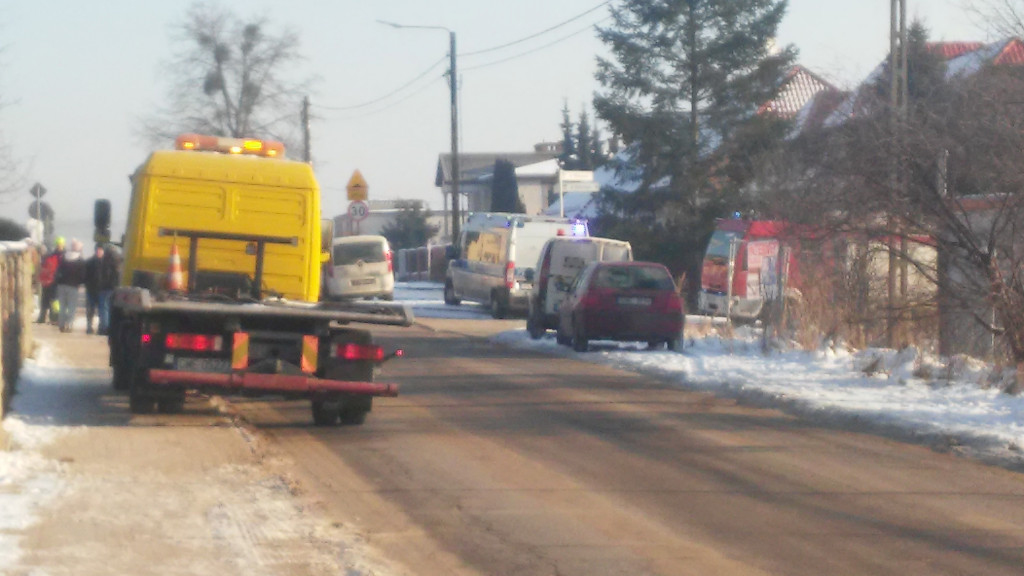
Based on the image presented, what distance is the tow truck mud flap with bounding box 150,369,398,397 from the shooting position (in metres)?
12.1

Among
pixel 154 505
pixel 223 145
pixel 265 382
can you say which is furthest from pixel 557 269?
pixel 154 505

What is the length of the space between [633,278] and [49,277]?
11872mm

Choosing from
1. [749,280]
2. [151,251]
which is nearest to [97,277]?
[151,251]

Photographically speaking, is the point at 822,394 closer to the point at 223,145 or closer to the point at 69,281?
the point at 223,145

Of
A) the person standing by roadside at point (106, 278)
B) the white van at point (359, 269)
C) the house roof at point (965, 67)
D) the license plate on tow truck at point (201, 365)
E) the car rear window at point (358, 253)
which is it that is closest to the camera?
the license plate on tow truck at point (201, 365)

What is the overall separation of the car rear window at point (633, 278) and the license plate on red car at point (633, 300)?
19 cm

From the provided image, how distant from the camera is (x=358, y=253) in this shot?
121 ft

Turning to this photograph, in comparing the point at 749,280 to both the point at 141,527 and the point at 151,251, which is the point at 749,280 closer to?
the point at 151,251

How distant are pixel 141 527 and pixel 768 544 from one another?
12.0 feet

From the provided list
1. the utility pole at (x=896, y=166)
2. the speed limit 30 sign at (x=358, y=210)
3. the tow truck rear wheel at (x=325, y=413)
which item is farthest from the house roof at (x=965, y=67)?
the speed limit 30 sign at (x=358, y=210)

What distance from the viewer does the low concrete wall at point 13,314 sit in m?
13.3

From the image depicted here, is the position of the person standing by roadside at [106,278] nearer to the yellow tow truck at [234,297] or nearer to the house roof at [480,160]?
the yellow tow truck at [234,297]

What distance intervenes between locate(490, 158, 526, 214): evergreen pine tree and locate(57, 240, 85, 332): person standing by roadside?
55.7 metres

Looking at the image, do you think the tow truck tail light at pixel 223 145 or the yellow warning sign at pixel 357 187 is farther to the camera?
the yellow warning sign at pixel 357 187
